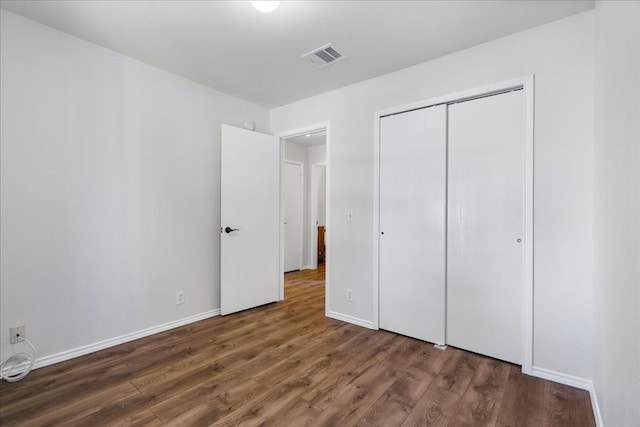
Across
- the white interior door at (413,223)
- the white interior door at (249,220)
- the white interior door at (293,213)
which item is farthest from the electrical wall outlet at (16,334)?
the white interior door at (293,213)

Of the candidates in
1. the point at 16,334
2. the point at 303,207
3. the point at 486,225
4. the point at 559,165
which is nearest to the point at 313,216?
the point at 303,207

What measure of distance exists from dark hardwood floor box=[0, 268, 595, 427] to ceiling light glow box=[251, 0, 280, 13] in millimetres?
2390

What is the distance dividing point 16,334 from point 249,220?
202 centimetres

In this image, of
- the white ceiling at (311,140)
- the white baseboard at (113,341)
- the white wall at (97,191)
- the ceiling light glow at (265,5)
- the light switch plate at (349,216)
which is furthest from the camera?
the white ceiling at (311,140)

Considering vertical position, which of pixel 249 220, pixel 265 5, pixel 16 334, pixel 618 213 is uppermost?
pixel 265 5

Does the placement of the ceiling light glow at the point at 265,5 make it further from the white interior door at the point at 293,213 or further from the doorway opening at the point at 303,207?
the white interior door at the point at 293,213

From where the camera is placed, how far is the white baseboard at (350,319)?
2.89 m

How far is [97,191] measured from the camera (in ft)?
7.77

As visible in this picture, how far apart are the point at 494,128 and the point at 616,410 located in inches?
71.4

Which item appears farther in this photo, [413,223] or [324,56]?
[413,223]

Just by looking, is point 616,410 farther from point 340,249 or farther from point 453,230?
point 340,249

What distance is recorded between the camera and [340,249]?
310 cm

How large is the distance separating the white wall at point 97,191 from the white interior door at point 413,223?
1.88 meters

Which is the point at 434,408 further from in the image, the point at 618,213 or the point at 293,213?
the point at 293,213
